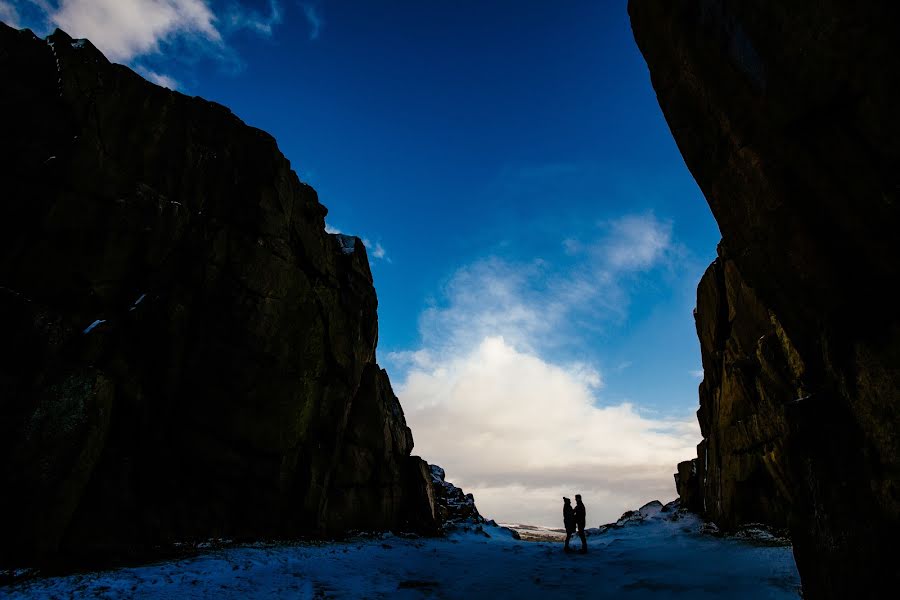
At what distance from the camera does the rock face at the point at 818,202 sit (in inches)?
265

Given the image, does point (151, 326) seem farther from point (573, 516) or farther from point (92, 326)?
point (573, 516)

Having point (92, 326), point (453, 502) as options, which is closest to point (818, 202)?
point (92, 326)

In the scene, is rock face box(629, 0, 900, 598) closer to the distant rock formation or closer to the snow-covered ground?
the snow-covered ground

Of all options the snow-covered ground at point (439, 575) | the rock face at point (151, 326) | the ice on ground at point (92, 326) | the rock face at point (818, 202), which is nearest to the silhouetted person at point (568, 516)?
the snow-covered ground at point (439, 575)

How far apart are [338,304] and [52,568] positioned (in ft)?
67.4

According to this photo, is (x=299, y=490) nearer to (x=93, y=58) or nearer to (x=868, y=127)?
(x=93, y=58)

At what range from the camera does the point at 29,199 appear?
18.0 metres

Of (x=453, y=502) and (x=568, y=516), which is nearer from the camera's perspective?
(x=568, y=516)

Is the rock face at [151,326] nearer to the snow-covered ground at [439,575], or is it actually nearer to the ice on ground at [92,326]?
the ice on ground at [92,326]

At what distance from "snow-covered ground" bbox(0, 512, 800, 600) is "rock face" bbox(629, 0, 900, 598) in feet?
12.1

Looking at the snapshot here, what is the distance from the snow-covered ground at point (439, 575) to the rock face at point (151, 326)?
4.48m

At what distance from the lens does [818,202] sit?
789 cm

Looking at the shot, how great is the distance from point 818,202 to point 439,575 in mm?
16204

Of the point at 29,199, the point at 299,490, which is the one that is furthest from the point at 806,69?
the point at 299,490
